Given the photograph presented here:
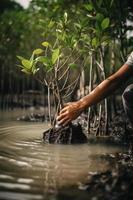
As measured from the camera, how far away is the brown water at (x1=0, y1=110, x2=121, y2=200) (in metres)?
2.60

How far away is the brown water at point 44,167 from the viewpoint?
2.60m

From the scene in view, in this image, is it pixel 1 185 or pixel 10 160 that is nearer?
pixel 1 185

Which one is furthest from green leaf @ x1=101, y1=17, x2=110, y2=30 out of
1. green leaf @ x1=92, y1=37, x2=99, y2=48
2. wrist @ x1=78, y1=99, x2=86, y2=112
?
wrist @ x1=78, y1=99, x2=86, y2=112

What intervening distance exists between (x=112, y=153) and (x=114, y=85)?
1037 millimetres

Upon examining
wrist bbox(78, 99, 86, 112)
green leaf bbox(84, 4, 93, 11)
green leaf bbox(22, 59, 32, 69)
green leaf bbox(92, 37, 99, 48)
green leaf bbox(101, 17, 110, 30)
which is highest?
green leaf bbox(84, 4, 93, 11)

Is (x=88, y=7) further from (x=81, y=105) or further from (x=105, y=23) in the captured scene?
(x=81, y=105)

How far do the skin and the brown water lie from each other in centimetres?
45

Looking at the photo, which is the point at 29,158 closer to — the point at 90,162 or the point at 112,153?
the point at 90,162

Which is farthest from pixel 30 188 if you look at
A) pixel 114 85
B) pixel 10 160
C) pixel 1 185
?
pixel 114 85

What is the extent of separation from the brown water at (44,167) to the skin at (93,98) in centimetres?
45

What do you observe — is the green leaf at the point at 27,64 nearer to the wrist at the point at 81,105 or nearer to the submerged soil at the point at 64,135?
the submerged soil at the point at 64,135

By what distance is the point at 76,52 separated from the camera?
18.3ft

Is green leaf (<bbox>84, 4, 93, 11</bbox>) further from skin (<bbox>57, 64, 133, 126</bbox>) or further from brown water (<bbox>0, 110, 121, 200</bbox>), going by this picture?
skin (<bbox>57, 64, 133, 126</bbox>)

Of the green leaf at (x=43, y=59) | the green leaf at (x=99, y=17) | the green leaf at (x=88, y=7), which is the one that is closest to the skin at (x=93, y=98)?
the green leaf at (x=43, y=59)
